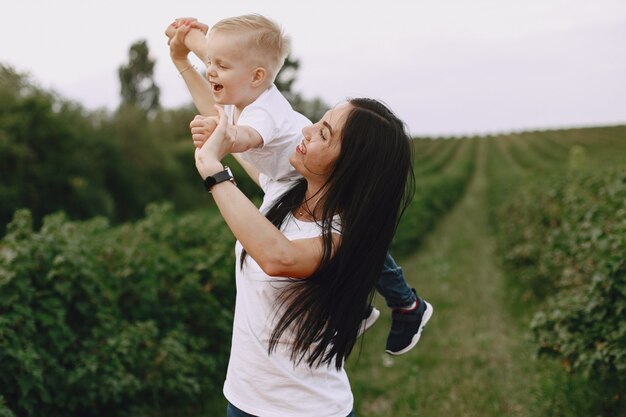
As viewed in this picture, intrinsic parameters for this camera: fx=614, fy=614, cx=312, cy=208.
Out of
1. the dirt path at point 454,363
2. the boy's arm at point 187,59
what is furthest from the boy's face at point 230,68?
the dirt path at point 454,363

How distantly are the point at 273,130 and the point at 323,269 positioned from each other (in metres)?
0.43

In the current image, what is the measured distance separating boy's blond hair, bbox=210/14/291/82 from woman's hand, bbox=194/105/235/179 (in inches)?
13.8

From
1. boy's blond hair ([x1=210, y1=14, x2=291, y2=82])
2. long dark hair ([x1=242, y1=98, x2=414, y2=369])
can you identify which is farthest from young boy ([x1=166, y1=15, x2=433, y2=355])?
long dark hair ([x1=242, y1=98, x2=414, y2=369])

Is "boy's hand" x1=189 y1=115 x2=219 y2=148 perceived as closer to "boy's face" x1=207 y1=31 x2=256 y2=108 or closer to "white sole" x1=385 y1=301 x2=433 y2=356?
"boy's face" x1=207 y1=31 x2=256 y2=108

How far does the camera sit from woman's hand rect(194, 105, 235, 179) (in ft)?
4.95

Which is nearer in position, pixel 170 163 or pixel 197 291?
pixel 197 291

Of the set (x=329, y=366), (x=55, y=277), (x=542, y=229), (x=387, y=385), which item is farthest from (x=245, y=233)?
(x=542, y=229)

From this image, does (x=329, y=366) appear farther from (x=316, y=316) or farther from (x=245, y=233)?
(x=245, y=233)

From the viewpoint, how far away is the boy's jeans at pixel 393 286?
7.33 feet

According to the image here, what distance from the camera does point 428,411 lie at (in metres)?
4.57

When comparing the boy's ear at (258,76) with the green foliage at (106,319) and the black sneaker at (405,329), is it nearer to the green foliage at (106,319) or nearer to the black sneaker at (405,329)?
the black sneaker at (405,329)

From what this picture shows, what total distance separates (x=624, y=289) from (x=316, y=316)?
2.15 meters

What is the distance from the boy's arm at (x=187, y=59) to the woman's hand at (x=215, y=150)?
566 millimetres

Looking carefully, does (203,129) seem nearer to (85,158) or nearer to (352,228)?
(352,228)
